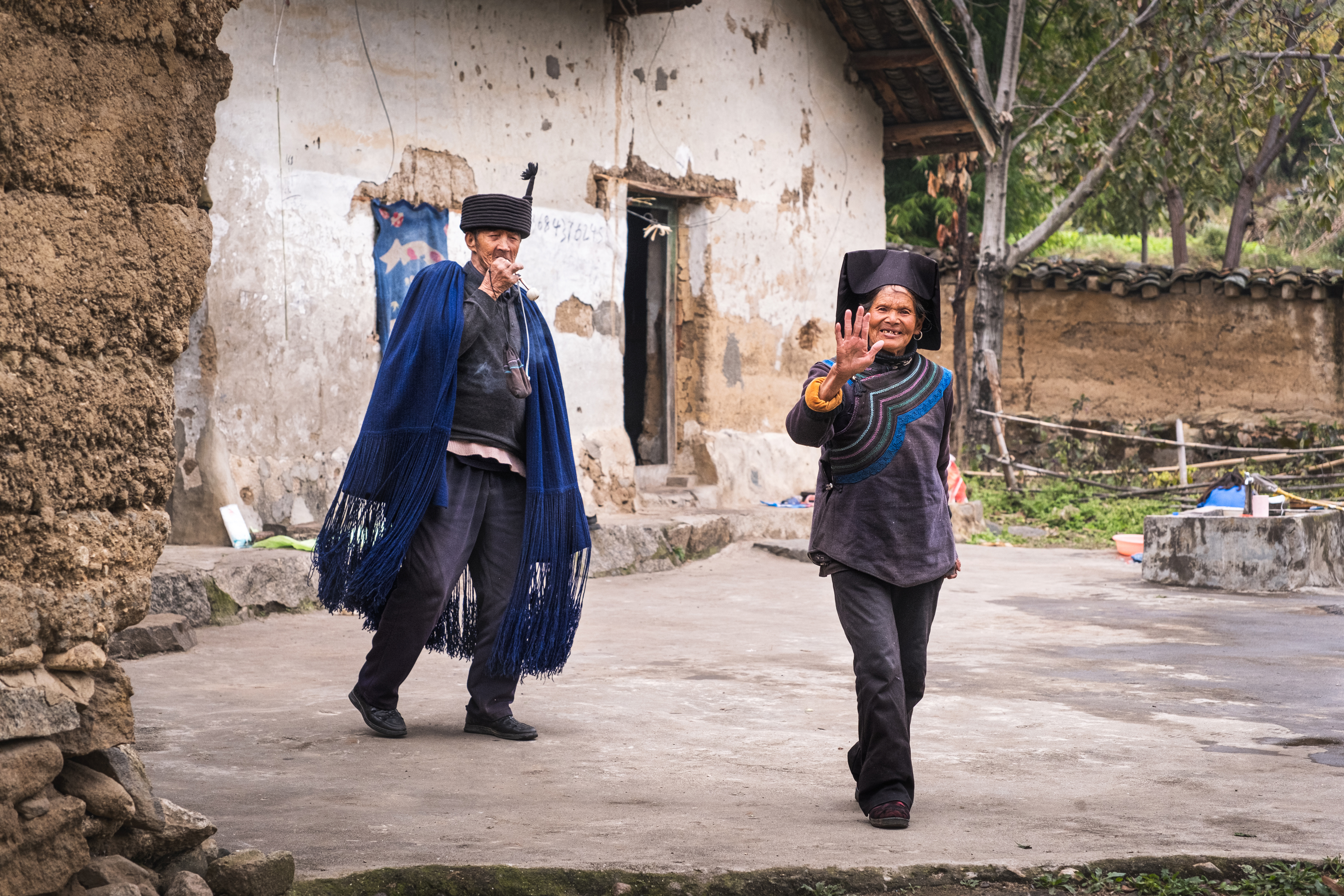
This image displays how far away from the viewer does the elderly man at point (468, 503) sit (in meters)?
4.21

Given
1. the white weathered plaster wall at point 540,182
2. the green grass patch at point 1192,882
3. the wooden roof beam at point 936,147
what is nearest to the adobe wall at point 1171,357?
the wooden roof beam at point 936,147

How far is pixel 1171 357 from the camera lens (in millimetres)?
17094

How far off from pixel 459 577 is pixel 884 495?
1503 millimetres

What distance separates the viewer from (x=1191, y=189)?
53.1ft

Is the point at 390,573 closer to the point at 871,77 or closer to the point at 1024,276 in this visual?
the point at 871,77

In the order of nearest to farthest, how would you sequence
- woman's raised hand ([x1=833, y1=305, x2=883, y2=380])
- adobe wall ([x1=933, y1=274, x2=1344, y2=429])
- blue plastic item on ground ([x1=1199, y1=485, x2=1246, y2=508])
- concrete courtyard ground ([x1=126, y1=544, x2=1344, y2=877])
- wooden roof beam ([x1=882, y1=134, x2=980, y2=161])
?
concrete courtyard ground ([x1=126, y1=544, x2=1344, y2=877]) → woman's raised hand ([x1=833, y1=305, x2=883, y2=380]) → blue plastic item on ground ([x1=1199, y1=485, x2=1246, y2=508]) → wooden roof beam ([x1=882, y1=134, x2=980, y2=161]) → adobe wall ([x1=933, y1=274, x2=1344, y2=429])

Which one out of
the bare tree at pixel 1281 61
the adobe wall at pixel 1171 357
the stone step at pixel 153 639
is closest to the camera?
the stone step at pixel 153 639

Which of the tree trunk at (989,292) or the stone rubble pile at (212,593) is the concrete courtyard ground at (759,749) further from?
the tree trunk at (989,292)

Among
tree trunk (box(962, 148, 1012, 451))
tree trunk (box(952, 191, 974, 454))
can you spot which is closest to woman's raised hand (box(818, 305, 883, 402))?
tree trunk (box(962, 148, 1012, 451))

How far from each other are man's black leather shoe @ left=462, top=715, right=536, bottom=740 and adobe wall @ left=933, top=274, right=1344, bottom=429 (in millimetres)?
13366

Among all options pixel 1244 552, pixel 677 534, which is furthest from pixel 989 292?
pixel 677 534

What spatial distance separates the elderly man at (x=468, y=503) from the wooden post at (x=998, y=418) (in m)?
9.68

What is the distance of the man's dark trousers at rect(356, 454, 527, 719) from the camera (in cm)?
421

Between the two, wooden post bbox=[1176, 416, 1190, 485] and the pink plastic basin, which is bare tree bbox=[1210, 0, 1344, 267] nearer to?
wooden post bbox=[1176, 416, 1190, 485]
